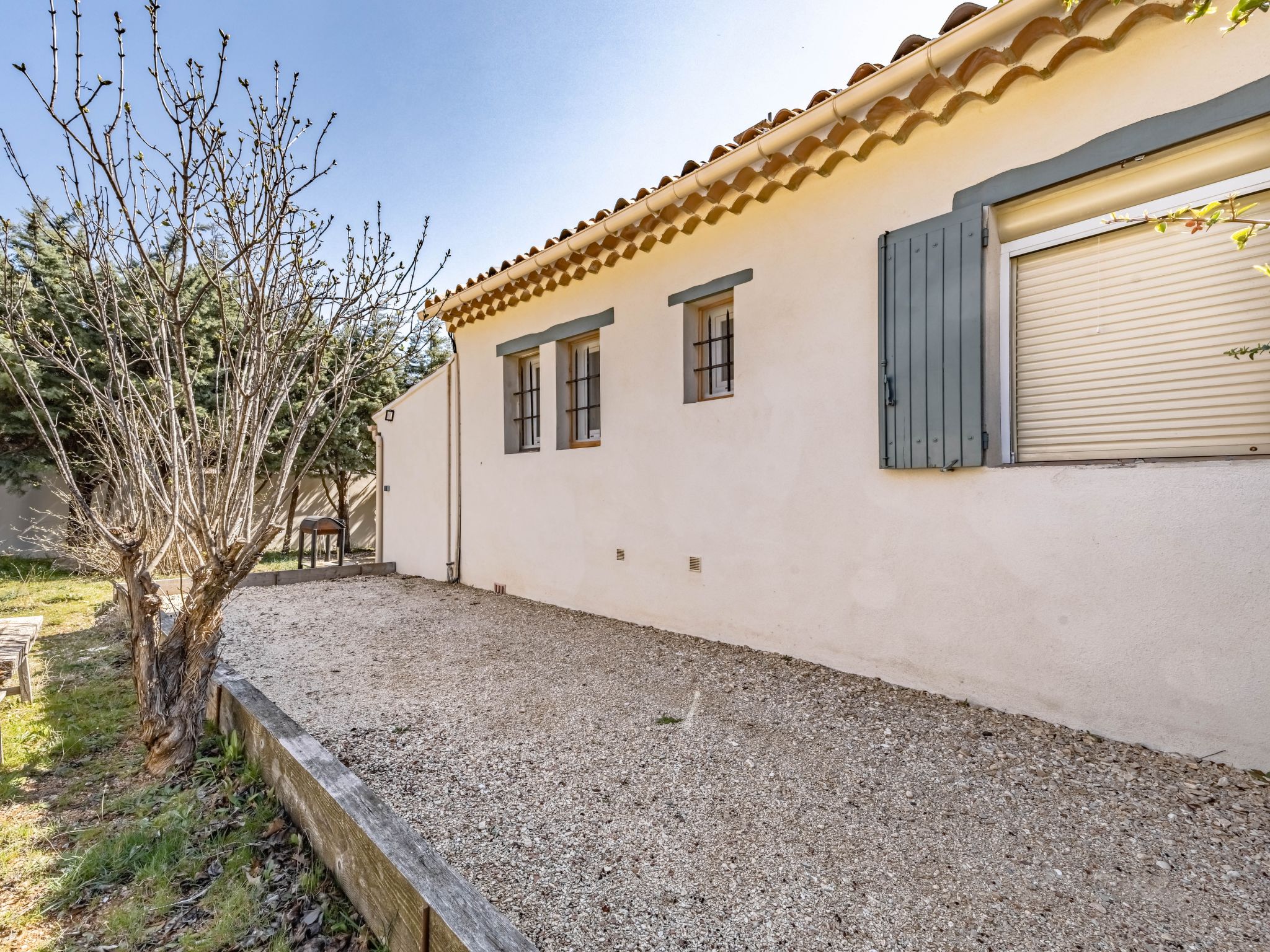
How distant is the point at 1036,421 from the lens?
3.48 m

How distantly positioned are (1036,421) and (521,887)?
11.5 ft

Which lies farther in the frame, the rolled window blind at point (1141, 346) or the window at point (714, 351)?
the window at point (714, 351)

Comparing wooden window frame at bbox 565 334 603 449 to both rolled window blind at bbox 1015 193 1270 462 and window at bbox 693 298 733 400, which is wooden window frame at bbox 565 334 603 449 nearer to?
window at bbox 693 298 733 400

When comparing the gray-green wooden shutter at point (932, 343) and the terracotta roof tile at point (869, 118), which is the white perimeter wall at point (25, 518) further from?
the gray-green wooden shutter at point (932, 343)

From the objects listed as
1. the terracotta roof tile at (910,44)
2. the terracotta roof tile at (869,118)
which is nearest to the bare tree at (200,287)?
the terracotta roof tile at (869,118)

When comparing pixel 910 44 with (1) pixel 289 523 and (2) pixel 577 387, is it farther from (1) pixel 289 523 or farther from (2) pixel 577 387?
(1) pixel 289 523

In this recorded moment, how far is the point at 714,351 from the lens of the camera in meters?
5.23

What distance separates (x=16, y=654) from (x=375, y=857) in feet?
11.1

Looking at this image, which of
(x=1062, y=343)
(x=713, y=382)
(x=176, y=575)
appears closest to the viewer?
(x=1062, y=343)

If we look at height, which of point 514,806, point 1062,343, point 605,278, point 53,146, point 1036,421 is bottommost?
point 514,806

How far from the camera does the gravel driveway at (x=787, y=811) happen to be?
1.90m

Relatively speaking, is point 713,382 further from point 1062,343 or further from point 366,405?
point 366,405

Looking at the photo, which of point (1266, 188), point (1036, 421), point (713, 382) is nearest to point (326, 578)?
point (713, 382)

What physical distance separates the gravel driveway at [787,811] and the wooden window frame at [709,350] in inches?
90.0
